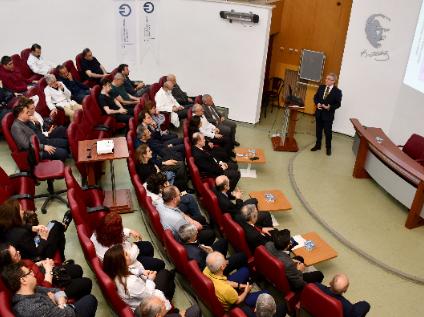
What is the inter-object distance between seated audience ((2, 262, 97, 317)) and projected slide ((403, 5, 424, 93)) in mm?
6253

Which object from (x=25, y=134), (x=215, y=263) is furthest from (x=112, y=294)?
(x=25, y=134)

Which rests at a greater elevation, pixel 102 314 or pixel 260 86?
pixel 260 86

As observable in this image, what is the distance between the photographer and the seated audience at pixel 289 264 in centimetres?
382

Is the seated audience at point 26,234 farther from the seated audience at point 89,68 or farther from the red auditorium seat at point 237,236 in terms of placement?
the seated audience at point 89,68

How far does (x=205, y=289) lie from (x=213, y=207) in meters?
1.35

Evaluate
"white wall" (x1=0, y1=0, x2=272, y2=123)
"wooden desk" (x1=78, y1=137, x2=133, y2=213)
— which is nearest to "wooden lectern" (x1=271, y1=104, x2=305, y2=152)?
"white wall" (x1=0, y1=0, x2=272, y2=123)

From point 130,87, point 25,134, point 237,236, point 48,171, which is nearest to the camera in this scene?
point 237,236

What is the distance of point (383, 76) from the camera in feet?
25.0

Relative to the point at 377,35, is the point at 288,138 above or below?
below

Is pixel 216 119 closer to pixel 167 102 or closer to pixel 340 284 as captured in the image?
pixel 167 102

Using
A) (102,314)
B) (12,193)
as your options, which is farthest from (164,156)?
(102,314)

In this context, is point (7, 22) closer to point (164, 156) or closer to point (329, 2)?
point (164, 156)

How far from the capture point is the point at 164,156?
583cm

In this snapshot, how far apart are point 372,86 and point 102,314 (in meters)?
6.26
